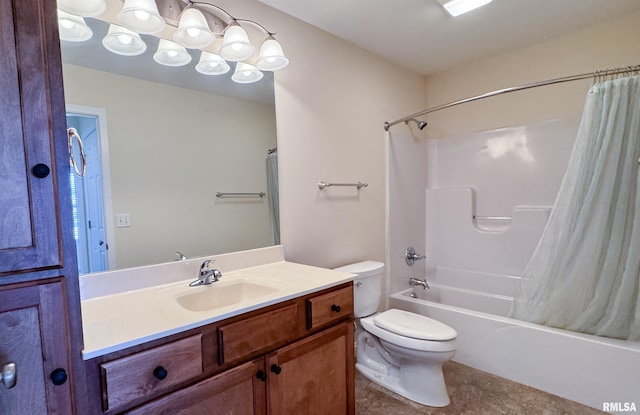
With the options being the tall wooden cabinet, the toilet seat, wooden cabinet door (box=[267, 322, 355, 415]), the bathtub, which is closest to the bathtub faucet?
the bathtub

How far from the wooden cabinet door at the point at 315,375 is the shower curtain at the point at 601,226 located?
4.55 ft

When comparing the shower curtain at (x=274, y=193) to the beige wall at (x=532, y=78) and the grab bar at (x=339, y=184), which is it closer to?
the grab bar at (x=339, y=184)

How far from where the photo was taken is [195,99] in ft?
5.19

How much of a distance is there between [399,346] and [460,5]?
206 cm

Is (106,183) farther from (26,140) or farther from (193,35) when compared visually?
(193,35)

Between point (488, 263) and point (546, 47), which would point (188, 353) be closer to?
point (488, 263)

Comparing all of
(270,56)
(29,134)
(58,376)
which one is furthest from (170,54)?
(58,376)

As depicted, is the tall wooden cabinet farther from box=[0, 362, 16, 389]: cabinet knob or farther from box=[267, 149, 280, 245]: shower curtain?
box=[267, 149, 280, 245]: shower curtain

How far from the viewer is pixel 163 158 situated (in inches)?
57.6

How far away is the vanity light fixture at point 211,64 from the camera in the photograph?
1587mm

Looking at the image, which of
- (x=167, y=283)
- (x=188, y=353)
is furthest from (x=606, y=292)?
(x=167, y=283)

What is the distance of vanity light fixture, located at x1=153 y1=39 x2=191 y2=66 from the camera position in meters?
1.45

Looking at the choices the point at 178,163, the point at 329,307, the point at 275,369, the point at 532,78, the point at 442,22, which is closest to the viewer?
the point at 275,369

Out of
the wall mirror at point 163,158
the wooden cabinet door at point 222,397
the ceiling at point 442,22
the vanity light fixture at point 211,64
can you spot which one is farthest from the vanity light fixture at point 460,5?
the wooden cabinet door at point 222,397
